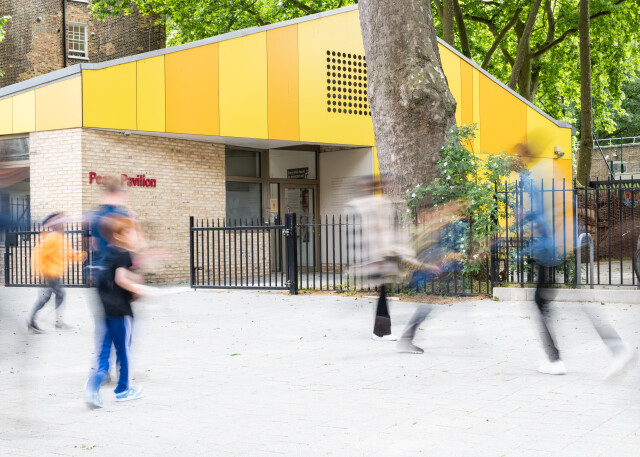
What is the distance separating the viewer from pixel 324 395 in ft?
20.1

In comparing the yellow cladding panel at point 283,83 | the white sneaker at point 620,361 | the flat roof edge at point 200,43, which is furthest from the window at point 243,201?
the white sneaker at point 620,361

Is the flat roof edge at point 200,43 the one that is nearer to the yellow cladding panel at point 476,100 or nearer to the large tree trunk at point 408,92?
the yellow cladding panel at point 476,100

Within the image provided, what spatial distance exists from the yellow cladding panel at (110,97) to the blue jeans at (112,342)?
35.9 feet

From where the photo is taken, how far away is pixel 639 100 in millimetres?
58656

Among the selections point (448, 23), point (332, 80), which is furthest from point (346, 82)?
point (448, 23)

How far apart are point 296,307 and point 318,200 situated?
9562mm

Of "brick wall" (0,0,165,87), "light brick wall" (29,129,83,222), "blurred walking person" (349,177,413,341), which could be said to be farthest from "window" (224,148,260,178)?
"brick wall" (0,0,165,87)

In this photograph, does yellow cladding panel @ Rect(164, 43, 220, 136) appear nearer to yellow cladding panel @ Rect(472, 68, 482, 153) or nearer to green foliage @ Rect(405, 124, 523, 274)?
green foliage @ Rect(405, 124, 523, 274)

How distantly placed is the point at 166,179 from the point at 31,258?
3487 mm

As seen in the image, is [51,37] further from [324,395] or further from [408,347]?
[324,395]

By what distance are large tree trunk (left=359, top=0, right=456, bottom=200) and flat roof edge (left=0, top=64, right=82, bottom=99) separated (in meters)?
6.46

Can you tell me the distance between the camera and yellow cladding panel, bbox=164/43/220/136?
1706 centimetres

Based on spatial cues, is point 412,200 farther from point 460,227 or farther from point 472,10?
point 472,10

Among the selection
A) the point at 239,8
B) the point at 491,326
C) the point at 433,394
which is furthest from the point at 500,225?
the point at 239,8
